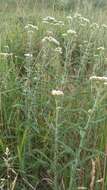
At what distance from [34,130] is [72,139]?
9.2 inches

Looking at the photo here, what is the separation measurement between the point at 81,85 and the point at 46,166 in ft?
3.05

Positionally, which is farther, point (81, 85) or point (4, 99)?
point (81, 85)

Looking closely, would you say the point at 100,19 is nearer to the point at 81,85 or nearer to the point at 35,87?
the point at 81,85

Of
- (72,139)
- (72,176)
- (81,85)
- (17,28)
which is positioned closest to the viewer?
(72,176)

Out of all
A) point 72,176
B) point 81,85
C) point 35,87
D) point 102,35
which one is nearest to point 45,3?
point 102,35

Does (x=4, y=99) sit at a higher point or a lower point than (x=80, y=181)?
higher

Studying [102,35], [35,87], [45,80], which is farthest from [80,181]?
[102,35]

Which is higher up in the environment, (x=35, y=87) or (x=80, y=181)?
(x=35, y=87)

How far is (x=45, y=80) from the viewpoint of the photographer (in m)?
2.91

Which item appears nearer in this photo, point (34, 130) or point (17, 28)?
point (34, 130)

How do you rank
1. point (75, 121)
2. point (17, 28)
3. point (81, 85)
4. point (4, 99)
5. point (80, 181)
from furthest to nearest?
point (17, 28) → point (81, 85) → point (4, 99) → point (75, 121) → point (80, 181)

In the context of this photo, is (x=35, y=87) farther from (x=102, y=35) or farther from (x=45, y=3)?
(x=45, y=3)

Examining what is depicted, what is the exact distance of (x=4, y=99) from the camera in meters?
A: 2.77

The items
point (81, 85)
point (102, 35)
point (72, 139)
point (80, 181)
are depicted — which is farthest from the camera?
point (102, 35)
